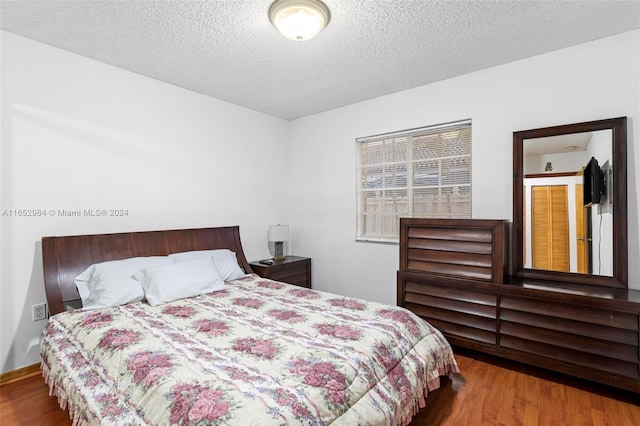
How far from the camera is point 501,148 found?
9.27ft

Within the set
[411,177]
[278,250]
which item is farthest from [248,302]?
[411,177]

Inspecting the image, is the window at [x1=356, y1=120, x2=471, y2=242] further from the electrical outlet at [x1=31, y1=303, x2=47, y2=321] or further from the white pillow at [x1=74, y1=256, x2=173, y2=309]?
the electrical outlet at [x1=31, y1=303, x2=47, y2=321]

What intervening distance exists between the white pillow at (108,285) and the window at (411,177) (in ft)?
7.60

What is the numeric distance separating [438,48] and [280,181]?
2.51 m

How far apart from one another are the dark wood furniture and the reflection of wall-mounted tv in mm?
651

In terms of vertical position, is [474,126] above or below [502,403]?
above

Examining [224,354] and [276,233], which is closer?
[224,354]

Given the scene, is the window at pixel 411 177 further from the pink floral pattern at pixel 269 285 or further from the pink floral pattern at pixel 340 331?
the pink floral pattern at pixel 340 331

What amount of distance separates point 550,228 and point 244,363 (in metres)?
2.53

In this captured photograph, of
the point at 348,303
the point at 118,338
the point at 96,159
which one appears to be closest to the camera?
the point at 118,338

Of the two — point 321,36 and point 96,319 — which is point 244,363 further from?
point 321,36

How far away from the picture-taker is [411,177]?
3449mm

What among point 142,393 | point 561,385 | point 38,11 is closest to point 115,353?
point 142,393

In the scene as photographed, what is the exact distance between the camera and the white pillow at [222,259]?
3.00 m
